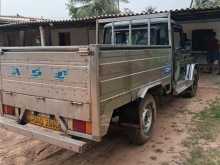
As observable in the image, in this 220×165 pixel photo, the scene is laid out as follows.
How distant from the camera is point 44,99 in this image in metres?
3.45

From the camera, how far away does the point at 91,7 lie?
2406cm

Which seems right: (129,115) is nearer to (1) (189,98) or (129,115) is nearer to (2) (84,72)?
(2) (84,72)

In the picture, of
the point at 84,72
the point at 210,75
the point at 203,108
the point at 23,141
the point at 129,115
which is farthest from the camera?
the point at 210,75

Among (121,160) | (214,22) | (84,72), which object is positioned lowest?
(121,160)

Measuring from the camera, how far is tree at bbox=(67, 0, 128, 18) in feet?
78.8

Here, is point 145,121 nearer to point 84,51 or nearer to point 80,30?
point 84,51

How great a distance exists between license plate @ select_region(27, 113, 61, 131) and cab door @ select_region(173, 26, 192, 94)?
3215mm

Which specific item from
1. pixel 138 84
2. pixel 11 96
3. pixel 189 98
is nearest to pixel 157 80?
pixel 138 84

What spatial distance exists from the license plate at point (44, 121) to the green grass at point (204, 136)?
1819 mm

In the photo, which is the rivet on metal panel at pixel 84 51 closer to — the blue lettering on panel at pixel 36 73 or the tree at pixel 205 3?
the blue lettering on panel at pixel 36 73

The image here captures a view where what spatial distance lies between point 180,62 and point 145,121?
241 cm

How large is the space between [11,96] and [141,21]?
3.17 meters

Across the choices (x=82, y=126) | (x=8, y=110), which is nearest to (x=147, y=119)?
(x=82, y=126)

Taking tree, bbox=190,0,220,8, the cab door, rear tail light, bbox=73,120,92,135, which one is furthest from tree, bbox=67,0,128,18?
rear tail light, bbox=73,120,92,135
